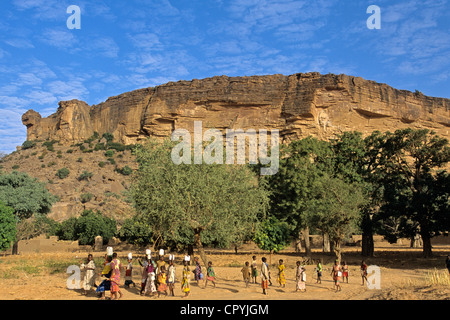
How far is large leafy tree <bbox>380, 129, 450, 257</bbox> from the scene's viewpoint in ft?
91.4

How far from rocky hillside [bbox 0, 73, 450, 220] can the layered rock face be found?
0.19 m

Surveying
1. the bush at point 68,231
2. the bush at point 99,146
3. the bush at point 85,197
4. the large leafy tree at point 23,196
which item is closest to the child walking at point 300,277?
the large leafy tree at point 23,196

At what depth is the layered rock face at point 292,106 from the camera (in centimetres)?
7462

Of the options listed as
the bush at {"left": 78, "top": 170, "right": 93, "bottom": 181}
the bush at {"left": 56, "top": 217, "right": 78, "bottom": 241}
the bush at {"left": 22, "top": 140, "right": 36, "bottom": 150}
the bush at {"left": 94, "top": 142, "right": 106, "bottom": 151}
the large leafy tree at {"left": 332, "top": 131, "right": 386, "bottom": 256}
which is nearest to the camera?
the large leafy tree at {"left": 332, "top": 131, "right": 386, "bottom": 256}

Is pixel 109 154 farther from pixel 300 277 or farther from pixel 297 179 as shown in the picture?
pixel 300 277

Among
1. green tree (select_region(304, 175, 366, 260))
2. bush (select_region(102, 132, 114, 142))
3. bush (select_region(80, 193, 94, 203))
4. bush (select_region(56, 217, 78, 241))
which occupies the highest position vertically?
bush (select_region(102, 132, 114, 142))

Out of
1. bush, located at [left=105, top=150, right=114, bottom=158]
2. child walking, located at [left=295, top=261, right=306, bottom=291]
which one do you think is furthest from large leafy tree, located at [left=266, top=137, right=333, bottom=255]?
bush, located at [left=105, top=150, right=114, bottom=158]

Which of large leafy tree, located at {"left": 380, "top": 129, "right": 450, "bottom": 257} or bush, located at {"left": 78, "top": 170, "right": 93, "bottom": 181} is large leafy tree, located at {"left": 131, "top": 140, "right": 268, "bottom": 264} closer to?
large leafy tree, located at {"left": 380, "top": 129, "right": 450, "bottom": 257}

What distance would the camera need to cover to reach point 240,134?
78.4 metres

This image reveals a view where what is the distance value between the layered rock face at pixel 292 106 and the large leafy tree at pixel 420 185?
43061 millimetres

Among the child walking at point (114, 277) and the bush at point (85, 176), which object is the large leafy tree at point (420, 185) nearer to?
the child walking at point (114, 277)
